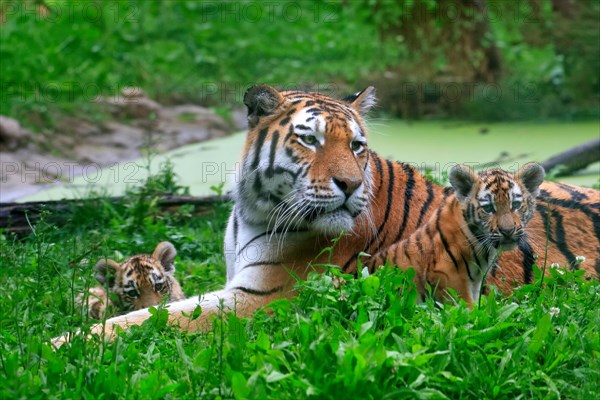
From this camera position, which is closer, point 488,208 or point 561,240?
point 488,208

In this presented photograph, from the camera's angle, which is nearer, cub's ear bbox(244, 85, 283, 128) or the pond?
cub's ear bbox(244, 85, 283, 128)

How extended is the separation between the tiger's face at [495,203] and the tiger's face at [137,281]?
190 centimetres

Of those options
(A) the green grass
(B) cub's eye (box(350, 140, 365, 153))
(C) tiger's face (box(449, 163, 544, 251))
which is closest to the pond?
(B) cub's eye (box(350, 140, 365, 153))

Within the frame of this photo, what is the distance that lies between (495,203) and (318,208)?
0.87 metres

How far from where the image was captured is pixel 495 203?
4.71 metres

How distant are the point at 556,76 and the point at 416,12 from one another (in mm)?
1994

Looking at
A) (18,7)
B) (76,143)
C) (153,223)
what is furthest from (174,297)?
(18,7)

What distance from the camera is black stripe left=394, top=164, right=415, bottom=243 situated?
5375 mm

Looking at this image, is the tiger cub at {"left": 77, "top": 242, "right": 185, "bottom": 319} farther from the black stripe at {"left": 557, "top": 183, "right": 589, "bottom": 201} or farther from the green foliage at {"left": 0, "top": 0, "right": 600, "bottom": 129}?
the green foliage at {"left": 0, "top": 0, "right": 600, "bottom": 129}

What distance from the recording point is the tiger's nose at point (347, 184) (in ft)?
16.0

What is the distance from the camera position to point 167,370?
412cm

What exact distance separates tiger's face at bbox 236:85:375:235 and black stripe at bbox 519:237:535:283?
3.01 feet

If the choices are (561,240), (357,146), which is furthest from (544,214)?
(357,146)

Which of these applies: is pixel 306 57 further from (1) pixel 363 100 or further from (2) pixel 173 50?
(1) pixel 363 100
